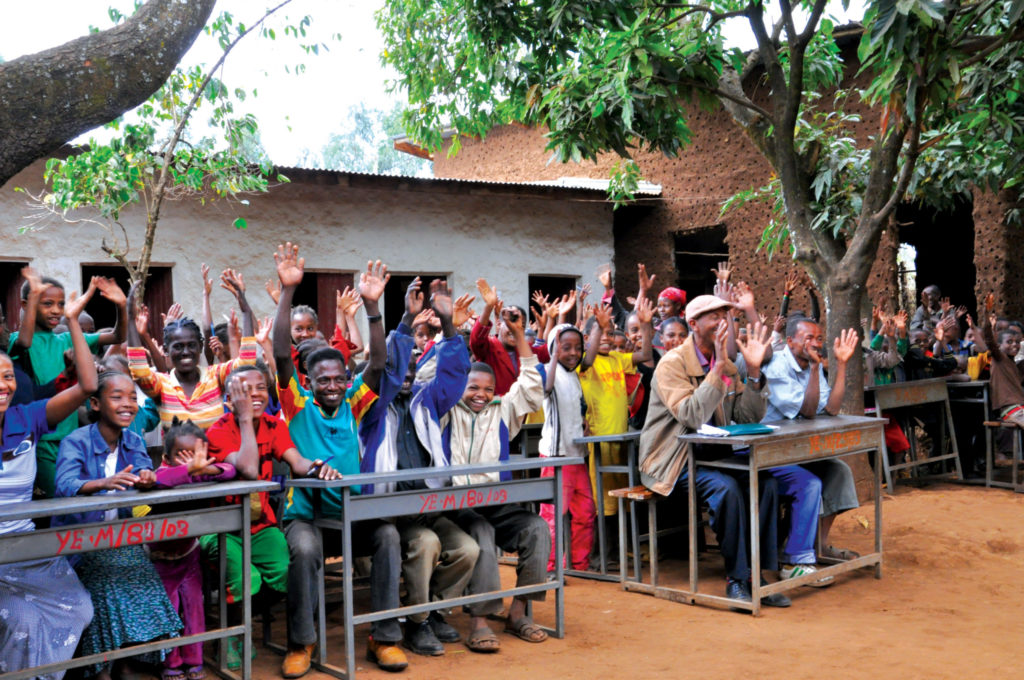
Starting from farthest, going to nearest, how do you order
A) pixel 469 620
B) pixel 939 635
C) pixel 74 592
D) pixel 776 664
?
pixel 469 620 < pixel 939 635 < pixel 776 664 < pixel 74 592

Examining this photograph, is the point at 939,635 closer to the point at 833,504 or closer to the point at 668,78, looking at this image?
the point at 833,504

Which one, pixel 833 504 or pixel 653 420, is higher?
pixel 653 420

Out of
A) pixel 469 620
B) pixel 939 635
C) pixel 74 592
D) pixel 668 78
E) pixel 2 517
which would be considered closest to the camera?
pixel 2 517

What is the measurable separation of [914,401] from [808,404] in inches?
130

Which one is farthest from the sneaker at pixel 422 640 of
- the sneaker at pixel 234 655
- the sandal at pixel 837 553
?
the sandal at pixel 837 553

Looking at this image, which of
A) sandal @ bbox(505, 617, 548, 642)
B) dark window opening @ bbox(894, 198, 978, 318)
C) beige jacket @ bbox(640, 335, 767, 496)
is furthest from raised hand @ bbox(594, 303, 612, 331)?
dark window opening @ bbox(894, 198, 978, 318)

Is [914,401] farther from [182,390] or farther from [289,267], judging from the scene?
[182,390]

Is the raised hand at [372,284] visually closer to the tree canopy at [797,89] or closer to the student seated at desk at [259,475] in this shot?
the student seated at desk at [259,475]

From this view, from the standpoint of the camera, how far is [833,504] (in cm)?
597

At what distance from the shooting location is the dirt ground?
170 inches

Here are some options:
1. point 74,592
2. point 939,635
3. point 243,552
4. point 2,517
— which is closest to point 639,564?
point 939,635

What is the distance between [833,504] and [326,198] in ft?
24.1

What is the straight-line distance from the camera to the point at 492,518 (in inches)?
199

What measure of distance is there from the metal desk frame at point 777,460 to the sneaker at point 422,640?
1.64 meters
